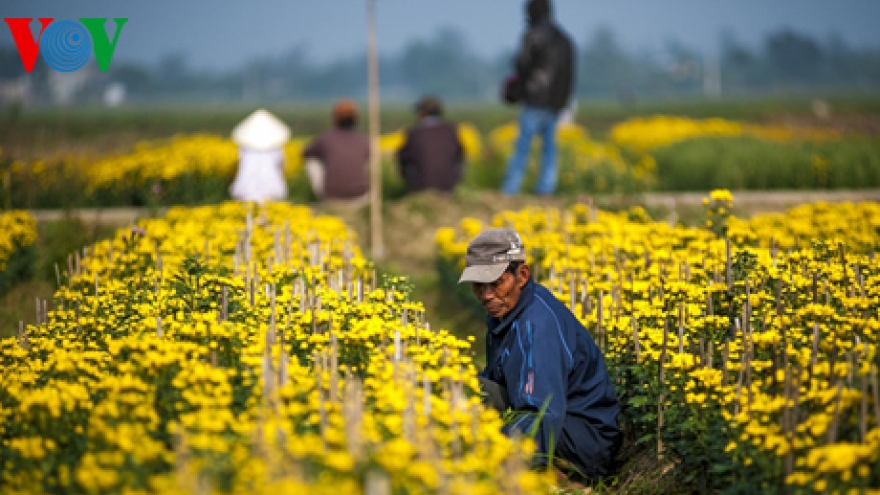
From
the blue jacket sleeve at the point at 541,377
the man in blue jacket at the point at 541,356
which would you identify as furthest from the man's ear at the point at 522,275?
the blue jacket sleeve at the point at 541,377

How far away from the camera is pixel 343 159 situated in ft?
40.9

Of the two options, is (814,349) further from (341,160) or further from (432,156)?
(341,160)

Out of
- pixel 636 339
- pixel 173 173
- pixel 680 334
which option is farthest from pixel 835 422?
pixel 173 173

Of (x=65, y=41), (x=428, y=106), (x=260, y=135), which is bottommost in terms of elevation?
(x=260, y=135)

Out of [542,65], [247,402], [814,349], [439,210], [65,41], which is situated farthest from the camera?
[542,65]

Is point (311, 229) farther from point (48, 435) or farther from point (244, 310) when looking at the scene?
point (48, 435)

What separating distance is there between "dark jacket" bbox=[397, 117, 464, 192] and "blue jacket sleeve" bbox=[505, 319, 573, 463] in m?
7.74

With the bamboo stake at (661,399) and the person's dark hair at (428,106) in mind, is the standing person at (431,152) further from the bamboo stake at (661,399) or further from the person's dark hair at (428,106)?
the bamboo stake at (661,399)

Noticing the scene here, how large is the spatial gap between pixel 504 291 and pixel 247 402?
4.86ft

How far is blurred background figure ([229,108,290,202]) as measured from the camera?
11.3 meters

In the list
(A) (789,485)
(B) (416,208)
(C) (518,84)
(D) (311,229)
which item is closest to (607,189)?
(C) (518,84)

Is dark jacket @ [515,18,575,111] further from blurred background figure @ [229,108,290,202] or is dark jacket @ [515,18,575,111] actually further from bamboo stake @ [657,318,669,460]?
bamboo stake @ [657,318,669,460]

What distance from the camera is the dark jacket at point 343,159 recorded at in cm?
1238

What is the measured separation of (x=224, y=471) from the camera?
344 centimetres
